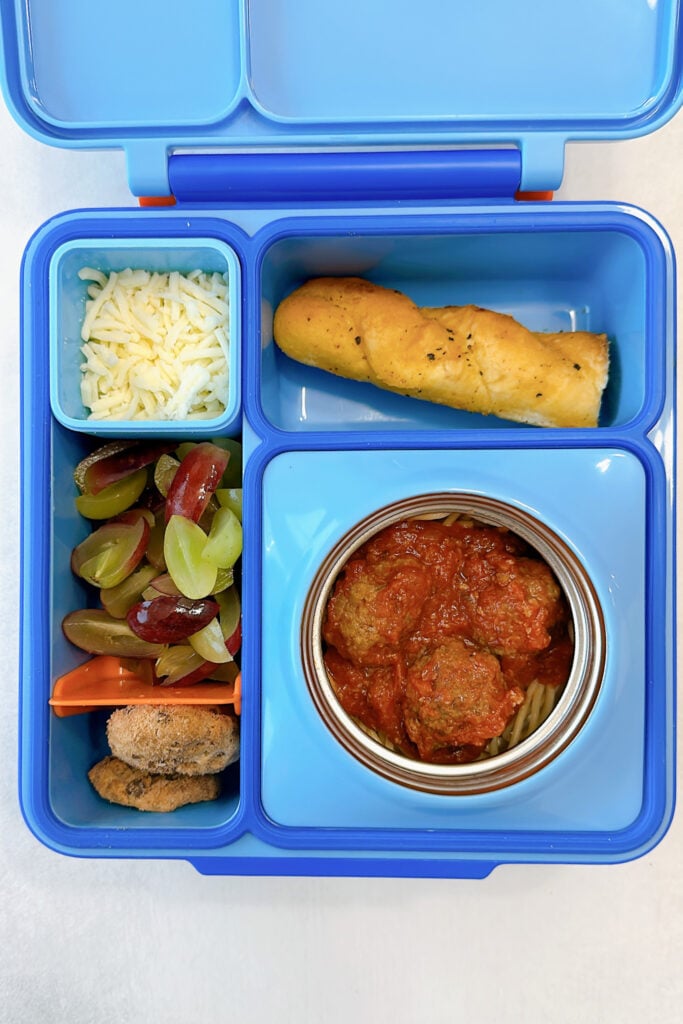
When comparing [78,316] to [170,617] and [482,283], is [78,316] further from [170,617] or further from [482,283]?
[482,283]

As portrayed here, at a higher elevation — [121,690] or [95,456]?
[95,456]

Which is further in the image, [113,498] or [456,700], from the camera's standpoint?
[113,498]

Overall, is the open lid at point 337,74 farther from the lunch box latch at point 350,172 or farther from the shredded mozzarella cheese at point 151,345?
the shredded mozzarella cheese at point 151,345

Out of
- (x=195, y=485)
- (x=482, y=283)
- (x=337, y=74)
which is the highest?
(x=337, y=74)

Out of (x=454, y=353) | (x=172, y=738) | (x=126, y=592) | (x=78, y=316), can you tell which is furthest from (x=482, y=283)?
(x=172, y=738)

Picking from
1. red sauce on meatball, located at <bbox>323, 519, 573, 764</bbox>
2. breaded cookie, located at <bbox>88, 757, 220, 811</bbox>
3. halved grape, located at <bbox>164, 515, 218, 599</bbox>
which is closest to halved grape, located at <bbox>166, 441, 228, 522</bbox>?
halved grape, located at <bbox>164, 515, 218, 599</bbox>

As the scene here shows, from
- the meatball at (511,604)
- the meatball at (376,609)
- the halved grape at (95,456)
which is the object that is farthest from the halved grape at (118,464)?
the meatball at (511,604)
